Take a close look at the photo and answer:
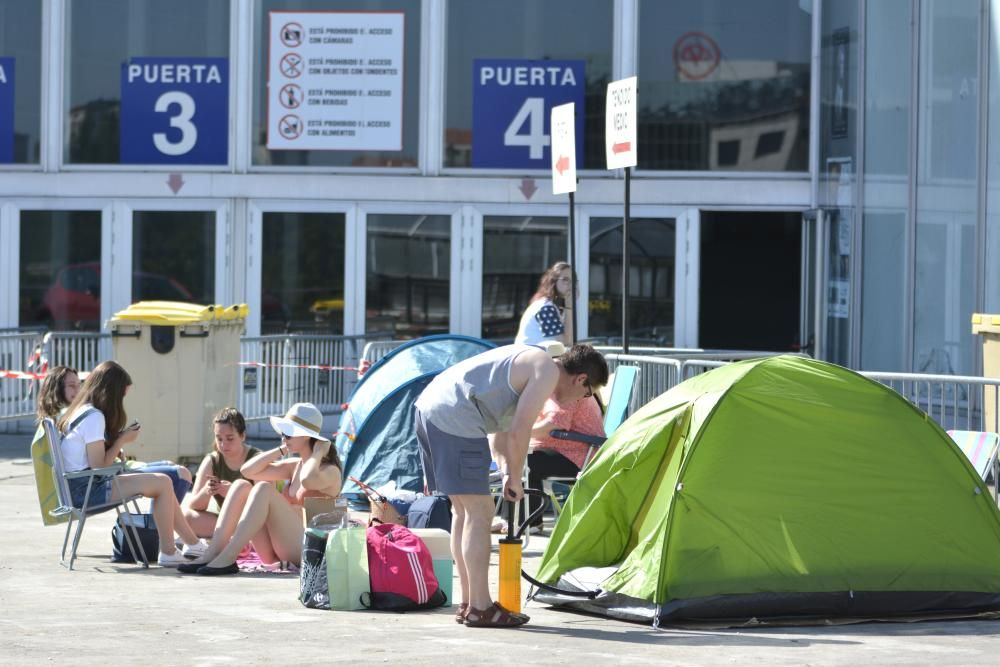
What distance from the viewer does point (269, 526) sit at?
9492 mm

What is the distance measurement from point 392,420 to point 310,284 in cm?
673

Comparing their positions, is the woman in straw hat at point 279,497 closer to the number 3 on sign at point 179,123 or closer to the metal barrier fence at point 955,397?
the metal barrier fence at point 955,397

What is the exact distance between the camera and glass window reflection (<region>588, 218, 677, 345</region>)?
17.9 m

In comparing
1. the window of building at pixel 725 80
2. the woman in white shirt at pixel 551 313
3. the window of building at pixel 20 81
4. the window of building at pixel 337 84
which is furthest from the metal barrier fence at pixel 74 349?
the window of building at pixel 725 80

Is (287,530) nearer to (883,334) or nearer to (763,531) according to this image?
(763,531)

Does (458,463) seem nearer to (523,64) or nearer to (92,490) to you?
(92,490)

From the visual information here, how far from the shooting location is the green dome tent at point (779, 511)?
25.9ft

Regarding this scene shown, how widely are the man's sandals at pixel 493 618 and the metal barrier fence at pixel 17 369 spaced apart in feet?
33.6

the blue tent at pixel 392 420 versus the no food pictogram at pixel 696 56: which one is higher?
the no food pictogram at pixel 696 56

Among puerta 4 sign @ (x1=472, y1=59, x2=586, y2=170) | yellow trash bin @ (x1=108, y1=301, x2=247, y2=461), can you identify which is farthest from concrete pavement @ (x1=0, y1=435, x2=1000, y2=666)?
puerta 4 sign @ (x1=472, y1=59, x2=586, y2=170)

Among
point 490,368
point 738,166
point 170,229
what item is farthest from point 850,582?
point 170,229

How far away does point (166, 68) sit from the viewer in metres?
18.3

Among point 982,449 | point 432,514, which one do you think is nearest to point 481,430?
point 432,514

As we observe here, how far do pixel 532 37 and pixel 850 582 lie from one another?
36.7 ft
